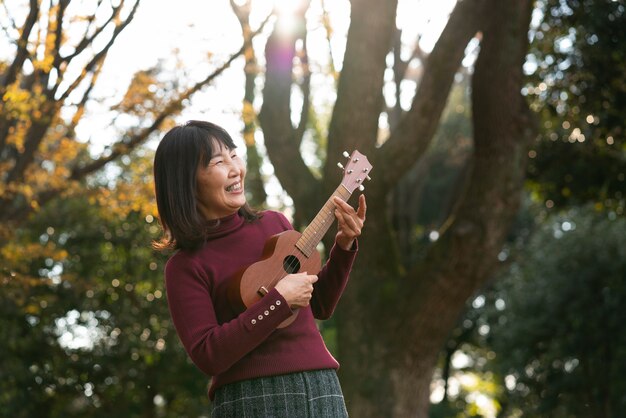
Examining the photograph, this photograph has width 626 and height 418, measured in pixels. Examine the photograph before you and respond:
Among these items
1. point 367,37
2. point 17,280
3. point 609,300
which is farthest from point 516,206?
point 609,300

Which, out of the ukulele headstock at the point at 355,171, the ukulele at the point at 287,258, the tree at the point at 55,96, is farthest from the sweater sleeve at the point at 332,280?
the tree at the point at 55,96

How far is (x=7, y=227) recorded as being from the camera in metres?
9.78

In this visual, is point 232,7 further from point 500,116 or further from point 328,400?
point 328,400

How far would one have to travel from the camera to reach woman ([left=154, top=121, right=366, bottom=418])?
3.27m

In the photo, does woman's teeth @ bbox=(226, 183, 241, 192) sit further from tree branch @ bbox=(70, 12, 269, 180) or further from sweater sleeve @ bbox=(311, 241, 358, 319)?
tree branch @ bbox=(70, 12, 269, 180)

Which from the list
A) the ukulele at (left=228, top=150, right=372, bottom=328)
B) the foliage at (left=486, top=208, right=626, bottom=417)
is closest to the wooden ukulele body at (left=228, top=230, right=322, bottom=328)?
the ukulele at (left=228, top=150, right=372, bottom=328)

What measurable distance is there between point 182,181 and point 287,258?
1.46ft

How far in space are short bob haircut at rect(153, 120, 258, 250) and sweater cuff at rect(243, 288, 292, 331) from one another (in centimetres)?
37

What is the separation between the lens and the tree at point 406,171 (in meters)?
9.17

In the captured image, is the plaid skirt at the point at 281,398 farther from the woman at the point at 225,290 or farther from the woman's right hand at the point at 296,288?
the woman's right hand at the point at 296,288

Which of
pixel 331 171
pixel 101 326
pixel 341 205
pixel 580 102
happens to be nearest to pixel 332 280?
pixel 341 205

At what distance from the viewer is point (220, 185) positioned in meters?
3.52

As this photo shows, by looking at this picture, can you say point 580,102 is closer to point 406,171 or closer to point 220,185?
point 406,171

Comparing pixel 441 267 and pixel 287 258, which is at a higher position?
pixel 287 258
